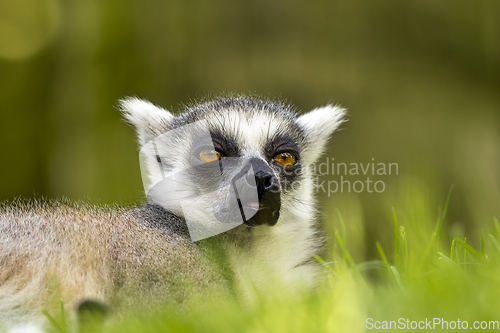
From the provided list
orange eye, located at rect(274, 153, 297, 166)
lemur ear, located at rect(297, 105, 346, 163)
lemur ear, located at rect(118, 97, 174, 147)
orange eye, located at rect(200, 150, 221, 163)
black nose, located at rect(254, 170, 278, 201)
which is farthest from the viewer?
lemur ear, located at rect(297, 105, 346, 163)

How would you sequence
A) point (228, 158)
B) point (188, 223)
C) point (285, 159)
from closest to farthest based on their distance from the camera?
point (188, 223) < point (228, 158) < point (285, 159)

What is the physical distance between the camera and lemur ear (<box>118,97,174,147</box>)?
253cm

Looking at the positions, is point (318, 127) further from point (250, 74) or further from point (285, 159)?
point (250, 74)

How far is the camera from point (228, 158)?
213 cm

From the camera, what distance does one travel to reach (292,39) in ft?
15.6

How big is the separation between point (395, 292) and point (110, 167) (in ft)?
14.1

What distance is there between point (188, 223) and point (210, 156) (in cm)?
40

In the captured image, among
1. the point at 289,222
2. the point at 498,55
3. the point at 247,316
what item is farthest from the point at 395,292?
the point at 498,55

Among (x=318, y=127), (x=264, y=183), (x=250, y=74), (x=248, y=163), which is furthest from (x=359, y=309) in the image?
(x=250, y=74)

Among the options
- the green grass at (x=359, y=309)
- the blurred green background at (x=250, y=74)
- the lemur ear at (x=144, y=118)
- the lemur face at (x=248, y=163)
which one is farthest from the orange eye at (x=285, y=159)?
the blurred green background at (x=250, y=74)

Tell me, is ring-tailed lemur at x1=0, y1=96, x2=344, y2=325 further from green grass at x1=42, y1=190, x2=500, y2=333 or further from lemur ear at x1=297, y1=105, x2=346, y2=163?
green grass at x1=42, y1=190, x2=500, y2=333

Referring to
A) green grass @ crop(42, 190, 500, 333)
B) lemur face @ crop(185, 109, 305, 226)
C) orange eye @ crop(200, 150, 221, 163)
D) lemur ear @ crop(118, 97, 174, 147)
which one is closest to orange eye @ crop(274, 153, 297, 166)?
lemur face @ crop(185, 109, 305, 226)

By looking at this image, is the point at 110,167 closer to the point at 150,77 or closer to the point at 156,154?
the point at 150,77

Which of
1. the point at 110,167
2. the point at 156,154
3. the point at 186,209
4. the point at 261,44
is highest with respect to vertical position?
the point at 261,44
